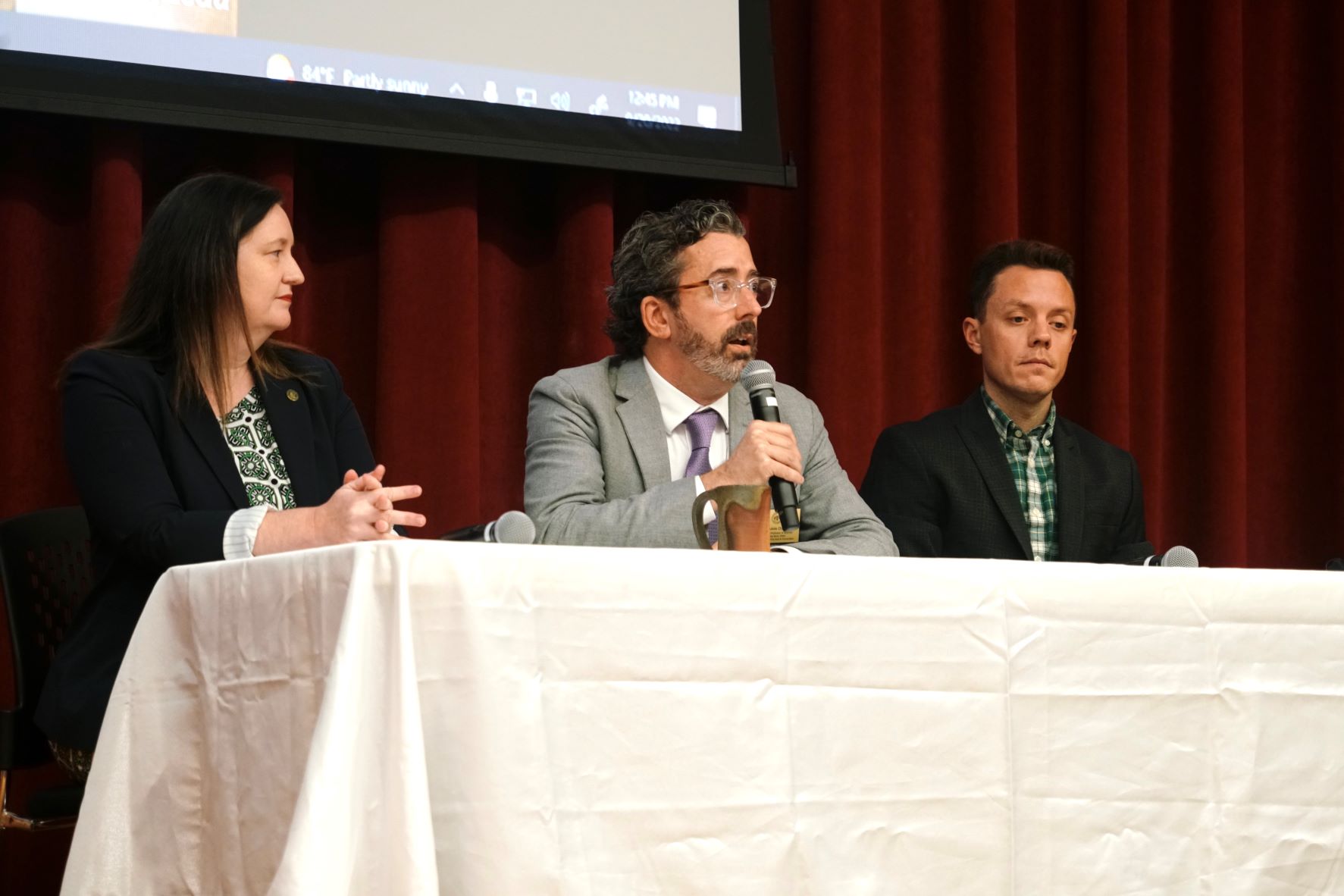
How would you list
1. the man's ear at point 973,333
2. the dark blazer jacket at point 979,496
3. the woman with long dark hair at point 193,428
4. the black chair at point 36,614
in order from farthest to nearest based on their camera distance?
1. the man's ear at point 973,333
2. the dark blazer jacket at point 979,496
3. the black chair at point 36,614
4. the woman with long dark hair at point 193,428

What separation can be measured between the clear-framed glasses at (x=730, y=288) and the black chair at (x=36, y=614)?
3.63 ft

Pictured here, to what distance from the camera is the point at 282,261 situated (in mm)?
Answer: 2273

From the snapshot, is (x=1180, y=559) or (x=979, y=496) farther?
(x=979, y=496)

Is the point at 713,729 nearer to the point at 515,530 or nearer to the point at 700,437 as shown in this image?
the point at 515,530

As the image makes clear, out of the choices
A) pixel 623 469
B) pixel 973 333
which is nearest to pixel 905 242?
pixel 973 333

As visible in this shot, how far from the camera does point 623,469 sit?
2.40 meters

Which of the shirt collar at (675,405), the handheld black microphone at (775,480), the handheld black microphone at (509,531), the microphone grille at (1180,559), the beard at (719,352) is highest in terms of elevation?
the beard at (719,352)

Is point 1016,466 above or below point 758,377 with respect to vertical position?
below

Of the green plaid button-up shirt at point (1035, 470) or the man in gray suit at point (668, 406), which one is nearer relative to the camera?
the man in gray suit at point (668, 406)

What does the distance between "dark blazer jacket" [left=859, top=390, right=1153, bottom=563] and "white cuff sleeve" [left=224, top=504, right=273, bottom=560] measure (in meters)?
1.35

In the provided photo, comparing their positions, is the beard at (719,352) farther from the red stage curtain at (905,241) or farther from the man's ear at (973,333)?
the man's ear at (973,333)

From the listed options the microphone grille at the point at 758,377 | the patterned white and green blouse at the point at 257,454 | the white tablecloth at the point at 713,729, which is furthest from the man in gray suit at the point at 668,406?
the white tablecloth at the point at 713,729

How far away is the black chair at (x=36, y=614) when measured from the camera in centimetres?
203

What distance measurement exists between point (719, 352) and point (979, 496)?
64 centimetres
